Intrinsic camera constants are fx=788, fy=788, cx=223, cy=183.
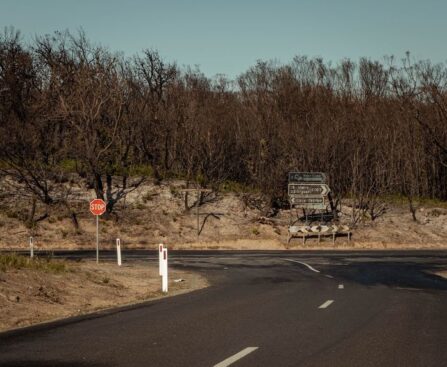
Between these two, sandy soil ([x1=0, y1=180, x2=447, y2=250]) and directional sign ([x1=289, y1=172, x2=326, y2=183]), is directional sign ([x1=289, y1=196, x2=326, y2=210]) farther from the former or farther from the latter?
sandy soil ([x1=0, y1=180, x2=447, y2=250])

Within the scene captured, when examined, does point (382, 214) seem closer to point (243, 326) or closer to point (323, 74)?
point (323, 74)

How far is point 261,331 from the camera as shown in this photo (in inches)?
488

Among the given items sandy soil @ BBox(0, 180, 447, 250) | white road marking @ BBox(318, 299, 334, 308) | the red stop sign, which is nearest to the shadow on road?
white road marking @ BBox(318, 299, 334, 308)

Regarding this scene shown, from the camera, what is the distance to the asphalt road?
9750 mm

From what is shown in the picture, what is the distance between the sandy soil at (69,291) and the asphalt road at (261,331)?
1.11m

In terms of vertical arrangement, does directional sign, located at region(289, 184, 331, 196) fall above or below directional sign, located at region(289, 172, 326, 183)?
below

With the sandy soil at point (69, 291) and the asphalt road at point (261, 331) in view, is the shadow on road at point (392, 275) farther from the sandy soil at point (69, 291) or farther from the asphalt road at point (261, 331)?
the sandy soil at point (69, 291)

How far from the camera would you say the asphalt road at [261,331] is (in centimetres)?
975

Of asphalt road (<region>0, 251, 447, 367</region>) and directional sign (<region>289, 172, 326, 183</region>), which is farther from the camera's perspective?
directional sign (<region>289, 172, 326, 183</region>)

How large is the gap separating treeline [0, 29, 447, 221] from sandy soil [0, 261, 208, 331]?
29.7 m

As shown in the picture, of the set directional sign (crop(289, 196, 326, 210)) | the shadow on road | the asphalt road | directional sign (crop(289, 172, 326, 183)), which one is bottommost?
the shadow on road

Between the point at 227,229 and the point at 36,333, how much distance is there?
4332cm

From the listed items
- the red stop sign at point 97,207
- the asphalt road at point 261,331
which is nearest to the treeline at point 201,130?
the red stop sign at point 97,207

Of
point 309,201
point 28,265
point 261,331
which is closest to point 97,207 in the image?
point 28,265
